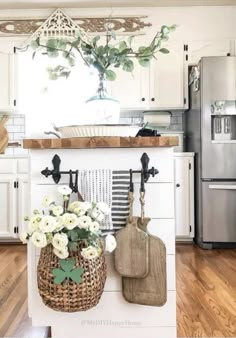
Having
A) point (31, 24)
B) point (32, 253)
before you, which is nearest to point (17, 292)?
point (32, 253)

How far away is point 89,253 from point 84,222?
11cm

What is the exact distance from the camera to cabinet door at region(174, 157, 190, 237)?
3600mm

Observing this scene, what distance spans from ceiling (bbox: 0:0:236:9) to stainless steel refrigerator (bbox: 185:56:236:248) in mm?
866

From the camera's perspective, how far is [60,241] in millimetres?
1266

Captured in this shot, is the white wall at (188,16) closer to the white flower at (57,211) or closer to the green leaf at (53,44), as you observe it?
the green leaf at (53,44)

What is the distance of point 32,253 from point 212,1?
3476 millimetres

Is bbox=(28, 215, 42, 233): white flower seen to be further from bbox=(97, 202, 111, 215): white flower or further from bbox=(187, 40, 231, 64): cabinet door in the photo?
bbox=(187, 40, 231, 64): cabinet door

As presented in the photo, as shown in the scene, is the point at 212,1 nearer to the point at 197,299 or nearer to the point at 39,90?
the point at 39,90

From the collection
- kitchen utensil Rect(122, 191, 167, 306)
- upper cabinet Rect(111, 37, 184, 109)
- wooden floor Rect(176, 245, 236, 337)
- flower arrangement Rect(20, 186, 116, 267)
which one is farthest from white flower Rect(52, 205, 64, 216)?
upper cabinet Rect(111, 37, 184, 109)

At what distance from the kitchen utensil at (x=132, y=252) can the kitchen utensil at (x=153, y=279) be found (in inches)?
1.2

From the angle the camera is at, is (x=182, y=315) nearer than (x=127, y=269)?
No

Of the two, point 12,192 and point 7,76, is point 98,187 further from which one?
point 7,76

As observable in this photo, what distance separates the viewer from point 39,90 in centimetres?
410

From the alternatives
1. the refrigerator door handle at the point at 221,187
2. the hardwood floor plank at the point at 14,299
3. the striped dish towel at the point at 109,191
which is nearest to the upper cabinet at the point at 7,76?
the hardwood floor plank at the point at 14,299
